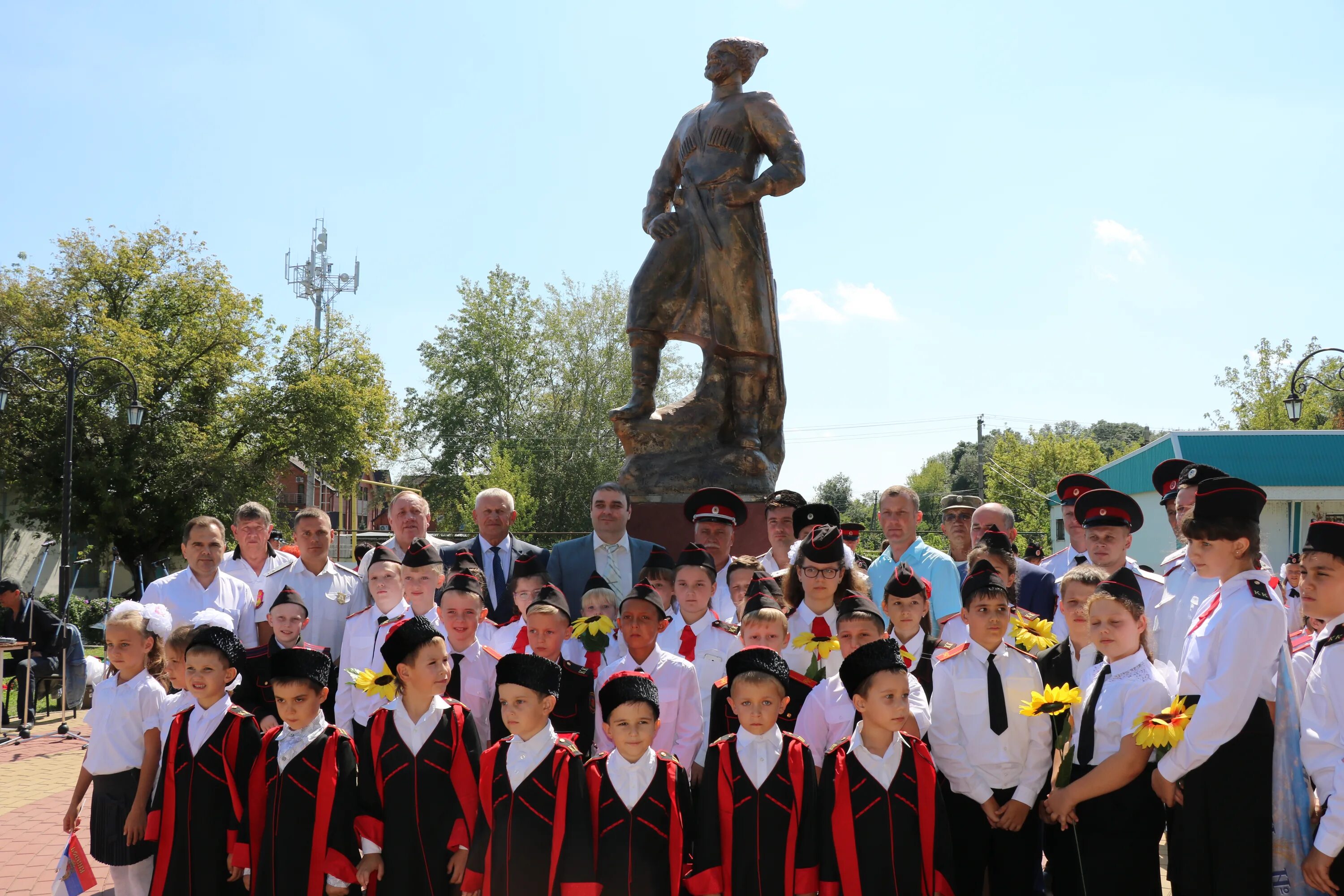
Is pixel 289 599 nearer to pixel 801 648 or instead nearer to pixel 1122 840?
pixel 801 648

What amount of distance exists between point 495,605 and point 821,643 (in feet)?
8.08

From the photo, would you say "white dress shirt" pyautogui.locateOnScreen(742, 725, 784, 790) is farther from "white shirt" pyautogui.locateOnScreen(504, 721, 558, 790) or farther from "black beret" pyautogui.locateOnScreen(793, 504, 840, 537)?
"black beret" pyautogui.locateOnScreen(793, 504, 840, 537)

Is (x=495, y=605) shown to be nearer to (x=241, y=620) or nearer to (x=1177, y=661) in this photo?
(x=241, y=620)

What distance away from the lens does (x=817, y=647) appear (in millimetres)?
4270

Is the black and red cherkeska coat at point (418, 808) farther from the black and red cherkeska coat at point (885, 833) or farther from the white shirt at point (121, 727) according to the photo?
the black and red cherkeska coat at point (885, 833)

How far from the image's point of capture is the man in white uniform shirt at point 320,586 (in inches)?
221

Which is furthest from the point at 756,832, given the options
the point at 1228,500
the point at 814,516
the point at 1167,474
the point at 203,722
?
the point at 1167,474

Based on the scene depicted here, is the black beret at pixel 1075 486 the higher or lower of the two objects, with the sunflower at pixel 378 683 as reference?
higher

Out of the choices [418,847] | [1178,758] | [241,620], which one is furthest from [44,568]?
[1178,758]

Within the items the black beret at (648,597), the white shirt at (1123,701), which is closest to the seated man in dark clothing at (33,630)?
the black beret at (648,597)

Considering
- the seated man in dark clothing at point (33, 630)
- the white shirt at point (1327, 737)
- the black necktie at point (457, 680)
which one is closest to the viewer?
the white shirt at point (1327, 737)

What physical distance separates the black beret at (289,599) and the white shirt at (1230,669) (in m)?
4.07

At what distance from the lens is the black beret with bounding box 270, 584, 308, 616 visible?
500cm

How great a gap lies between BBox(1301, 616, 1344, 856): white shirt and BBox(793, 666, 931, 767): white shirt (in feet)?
4.20
